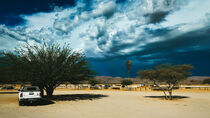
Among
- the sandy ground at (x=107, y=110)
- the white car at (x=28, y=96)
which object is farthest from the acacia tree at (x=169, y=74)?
the white car at (x=28, y=96)

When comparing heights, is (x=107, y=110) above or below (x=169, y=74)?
below

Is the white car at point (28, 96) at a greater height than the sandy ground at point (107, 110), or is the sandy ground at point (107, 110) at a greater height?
the white car at point (28, 96)

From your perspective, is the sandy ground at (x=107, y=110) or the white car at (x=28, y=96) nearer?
the sandy ground at (x=107, y=110)

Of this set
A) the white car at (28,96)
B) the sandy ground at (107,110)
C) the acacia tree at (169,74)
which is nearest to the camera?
the sandy ground at (107,110)

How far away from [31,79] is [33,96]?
510cm

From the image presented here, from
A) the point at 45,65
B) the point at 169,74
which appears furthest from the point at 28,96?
the point at 169,74

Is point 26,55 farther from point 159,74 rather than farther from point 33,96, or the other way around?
point 159,74

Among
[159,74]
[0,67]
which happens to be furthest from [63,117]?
[159,74]

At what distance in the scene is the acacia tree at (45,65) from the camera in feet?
63.1

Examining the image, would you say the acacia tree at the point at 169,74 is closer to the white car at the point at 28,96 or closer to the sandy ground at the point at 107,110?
the sandy ground at the point at 107,110

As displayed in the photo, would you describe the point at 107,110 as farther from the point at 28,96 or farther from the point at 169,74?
the point at 169,74

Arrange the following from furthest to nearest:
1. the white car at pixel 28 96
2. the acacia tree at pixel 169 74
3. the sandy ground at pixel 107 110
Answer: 1. the acacia tree at pixel 169 74
2. the white car at pixel 28 96
3. the sandy ground at pixel 107 110

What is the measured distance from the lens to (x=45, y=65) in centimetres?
1944

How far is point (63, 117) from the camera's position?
10594 millimetres
